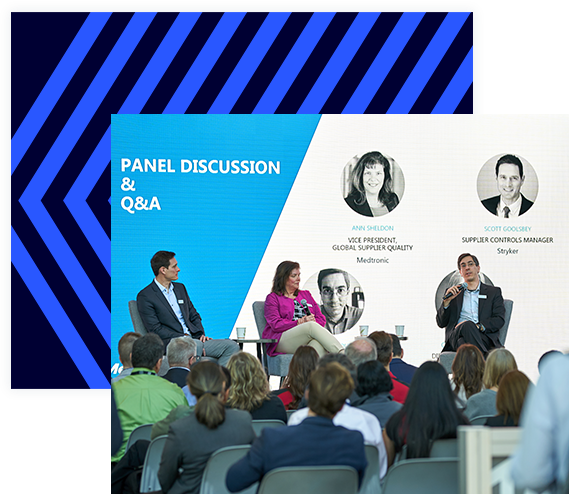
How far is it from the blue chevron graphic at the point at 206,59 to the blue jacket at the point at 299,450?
6.13 m

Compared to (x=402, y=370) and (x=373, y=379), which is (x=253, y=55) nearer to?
(x=402, y=370)

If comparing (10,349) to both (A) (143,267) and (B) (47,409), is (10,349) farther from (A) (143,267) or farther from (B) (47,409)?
(A) (143,267)

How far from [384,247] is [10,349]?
3915mm

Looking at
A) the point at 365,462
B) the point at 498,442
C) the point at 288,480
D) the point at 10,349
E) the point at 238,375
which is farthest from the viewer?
the point at 10,349

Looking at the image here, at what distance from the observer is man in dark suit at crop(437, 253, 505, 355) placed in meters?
7.20

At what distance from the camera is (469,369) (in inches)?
164

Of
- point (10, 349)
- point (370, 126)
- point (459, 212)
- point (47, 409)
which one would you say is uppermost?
point (370, 126)

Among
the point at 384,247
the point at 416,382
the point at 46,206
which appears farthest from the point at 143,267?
the point at 416,382

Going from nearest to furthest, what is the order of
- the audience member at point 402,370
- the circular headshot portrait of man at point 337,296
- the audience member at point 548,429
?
the audience member at point 548,429
the audience member at point 402,370
the circular headshot portrait of man at point 337,296

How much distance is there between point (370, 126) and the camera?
7.54m

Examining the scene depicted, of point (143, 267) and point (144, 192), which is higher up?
point (144, 192)

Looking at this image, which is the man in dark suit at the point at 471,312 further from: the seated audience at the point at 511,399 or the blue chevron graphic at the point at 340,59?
the seated audience at the point at 511,399

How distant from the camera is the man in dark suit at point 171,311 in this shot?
6.88 m

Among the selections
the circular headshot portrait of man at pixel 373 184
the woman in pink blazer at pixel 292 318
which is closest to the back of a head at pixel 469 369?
the woman in pink blazer at pixel 292 318
